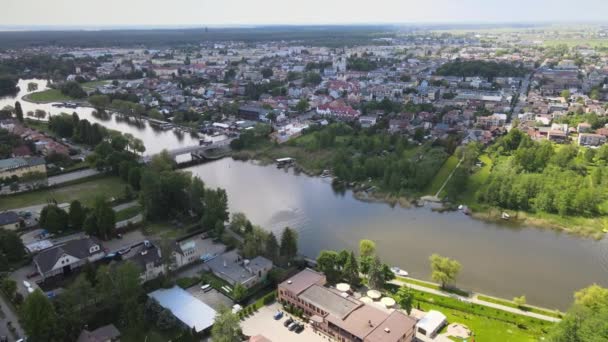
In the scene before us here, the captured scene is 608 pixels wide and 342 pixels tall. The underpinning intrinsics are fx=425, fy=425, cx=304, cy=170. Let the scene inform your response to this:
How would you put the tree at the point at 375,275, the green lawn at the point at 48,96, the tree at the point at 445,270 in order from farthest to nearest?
the green lawn at the point at 48,96, the tree at the point at 445,270, the tree at the point at 375,275

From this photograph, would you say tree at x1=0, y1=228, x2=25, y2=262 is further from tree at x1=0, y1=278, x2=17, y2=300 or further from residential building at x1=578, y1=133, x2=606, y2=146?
residential building at x1=578, y1=133, x2=606, y2=146

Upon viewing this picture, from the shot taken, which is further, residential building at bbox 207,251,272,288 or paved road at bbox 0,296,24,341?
residential building at bbox 207,251,272,288

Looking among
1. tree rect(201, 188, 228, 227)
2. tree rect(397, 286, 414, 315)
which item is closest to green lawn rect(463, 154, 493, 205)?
tree rect(397, 286, 414, 315)

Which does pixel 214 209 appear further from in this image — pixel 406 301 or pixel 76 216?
pixel 406 301

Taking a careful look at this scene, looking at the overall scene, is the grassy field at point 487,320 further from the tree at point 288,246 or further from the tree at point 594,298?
the tree at point 288,246

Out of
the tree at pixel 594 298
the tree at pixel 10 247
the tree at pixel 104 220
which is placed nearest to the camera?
the tree at pixel 594 298

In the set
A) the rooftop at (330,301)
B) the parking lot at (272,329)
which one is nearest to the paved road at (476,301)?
the rooftop at (330,301)

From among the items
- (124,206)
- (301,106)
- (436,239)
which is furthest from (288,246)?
(301,106)
